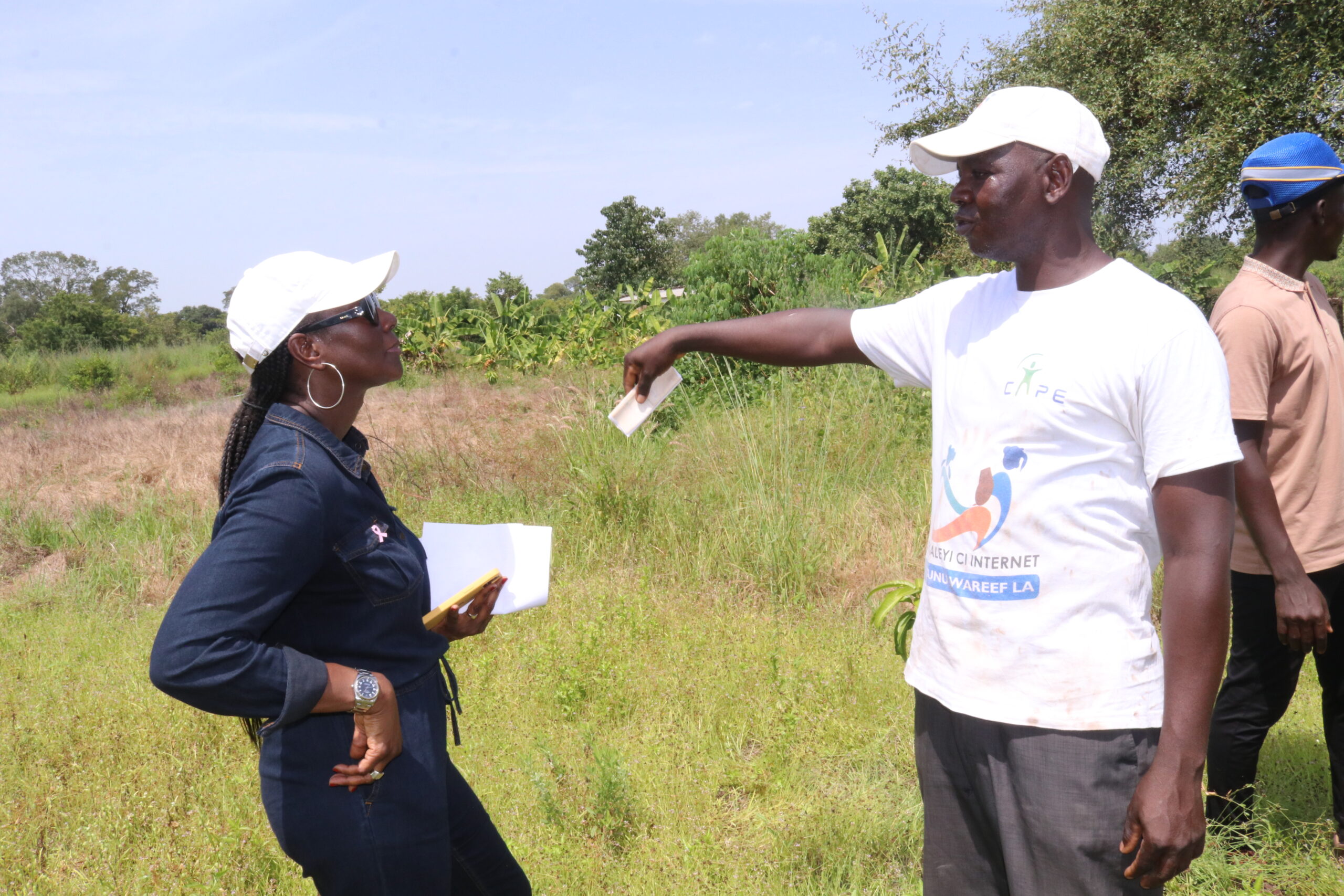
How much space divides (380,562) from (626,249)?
4037cm

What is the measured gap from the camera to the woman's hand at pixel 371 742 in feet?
5.83

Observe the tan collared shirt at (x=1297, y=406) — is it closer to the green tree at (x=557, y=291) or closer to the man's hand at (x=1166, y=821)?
the man's hand at (x=1166, y=821)

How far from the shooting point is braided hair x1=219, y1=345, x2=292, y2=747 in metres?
1.91

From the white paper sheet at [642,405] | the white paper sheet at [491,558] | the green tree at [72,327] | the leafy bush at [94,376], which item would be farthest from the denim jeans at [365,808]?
the green tree at [72,327]

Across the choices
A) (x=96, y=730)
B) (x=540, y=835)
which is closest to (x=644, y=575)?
(x=540, y=835)

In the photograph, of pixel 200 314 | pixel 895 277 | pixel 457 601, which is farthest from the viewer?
pixel 200 314

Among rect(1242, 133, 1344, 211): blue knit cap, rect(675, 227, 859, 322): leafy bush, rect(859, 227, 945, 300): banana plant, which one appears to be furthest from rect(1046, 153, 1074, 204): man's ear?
rect(859, 227, 945, 300): banana plant

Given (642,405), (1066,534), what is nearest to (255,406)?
(642,405)

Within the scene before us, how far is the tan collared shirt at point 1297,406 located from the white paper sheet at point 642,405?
1541 millimetres

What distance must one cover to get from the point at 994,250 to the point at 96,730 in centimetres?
419

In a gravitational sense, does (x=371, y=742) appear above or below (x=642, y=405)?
below

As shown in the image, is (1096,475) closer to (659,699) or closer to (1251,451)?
(1251,451)

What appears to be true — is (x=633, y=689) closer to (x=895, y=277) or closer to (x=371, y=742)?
(x=371, y=742)

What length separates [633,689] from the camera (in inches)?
169
